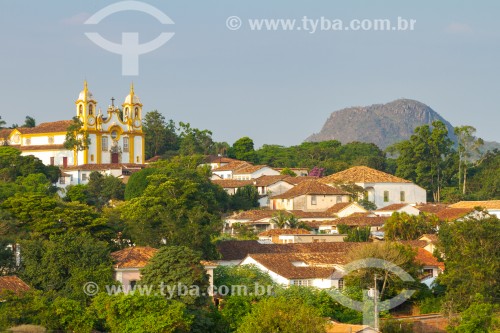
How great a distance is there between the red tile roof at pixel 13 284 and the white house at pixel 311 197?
92.2 ft

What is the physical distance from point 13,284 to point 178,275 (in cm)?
460

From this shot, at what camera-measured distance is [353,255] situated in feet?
115

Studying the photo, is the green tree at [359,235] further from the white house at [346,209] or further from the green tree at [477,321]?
the green tree at [477,321]

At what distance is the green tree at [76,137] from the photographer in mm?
65312

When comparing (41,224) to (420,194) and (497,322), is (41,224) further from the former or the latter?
(420,194)

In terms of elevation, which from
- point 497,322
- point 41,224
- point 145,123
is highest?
point 145,123

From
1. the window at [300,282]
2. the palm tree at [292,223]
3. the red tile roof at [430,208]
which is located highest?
the red tile roof at [430,208]

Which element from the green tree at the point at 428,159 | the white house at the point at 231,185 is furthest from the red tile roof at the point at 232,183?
the green tree at the point at 428,159

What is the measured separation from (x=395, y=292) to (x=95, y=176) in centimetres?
2847

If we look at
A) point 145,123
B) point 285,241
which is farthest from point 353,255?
point 145,123

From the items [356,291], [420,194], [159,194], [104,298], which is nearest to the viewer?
[104,298]

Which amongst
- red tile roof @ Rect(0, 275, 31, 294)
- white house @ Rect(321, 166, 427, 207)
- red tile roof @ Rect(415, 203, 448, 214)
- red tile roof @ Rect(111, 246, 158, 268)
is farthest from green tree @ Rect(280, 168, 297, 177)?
red tile roof @ Rect(0, 275, 31, 294)

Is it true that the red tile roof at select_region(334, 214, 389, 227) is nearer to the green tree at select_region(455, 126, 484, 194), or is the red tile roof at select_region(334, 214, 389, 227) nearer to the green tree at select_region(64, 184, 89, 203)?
the green tree at select_region(64, 184, 89, 203)

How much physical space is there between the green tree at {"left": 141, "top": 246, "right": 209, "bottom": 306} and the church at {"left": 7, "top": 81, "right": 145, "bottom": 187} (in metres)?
33.7
